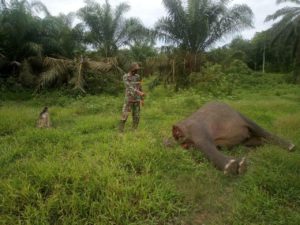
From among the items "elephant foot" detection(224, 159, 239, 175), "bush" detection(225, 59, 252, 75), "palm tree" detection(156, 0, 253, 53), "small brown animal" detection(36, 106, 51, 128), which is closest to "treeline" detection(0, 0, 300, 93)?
"palm tree" detection(156, 0, 253, 53)

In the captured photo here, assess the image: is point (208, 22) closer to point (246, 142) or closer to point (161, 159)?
point (246, 142)

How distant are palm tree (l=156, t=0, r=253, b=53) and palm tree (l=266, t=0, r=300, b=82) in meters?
8.20

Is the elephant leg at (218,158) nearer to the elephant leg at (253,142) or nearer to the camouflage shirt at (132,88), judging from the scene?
the elephant leg at (253,142)

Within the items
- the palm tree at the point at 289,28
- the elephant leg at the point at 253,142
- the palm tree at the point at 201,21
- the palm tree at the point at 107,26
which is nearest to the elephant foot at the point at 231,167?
the elephant leg at the point at 253,142

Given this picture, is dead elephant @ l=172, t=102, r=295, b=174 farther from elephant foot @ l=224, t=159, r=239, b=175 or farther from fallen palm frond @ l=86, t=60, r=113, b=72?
fallen palm frond @ l=86, t=60, r=113, b=72

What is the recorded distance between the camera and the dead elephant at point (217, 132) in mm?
4512

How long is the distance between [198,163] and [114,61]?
9366mm

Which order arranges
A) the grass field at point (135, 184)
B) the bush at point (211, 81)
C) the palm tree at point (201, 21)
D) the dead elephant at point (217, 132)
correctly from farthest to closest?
1. the palm tree at point (201, 21)
2. the bush at point (211, 81)
3. the dead elephant at point (217, 132)
4. the grass field at point (135, 184)

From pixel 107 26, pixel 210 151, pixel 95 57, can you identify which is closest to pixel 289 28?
pixel 107 26

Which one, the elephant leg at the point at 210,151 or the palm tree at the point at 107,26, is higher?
the palm tree at the point at 107,26

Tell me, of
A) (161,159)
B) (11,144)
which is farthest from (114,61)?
(161,159)

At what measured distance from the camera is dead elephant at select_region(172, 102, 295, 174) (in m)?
4.51

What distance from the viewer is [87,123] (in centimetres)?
677

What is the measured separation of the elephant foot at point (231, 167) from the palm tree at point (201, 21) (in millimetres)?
10229
